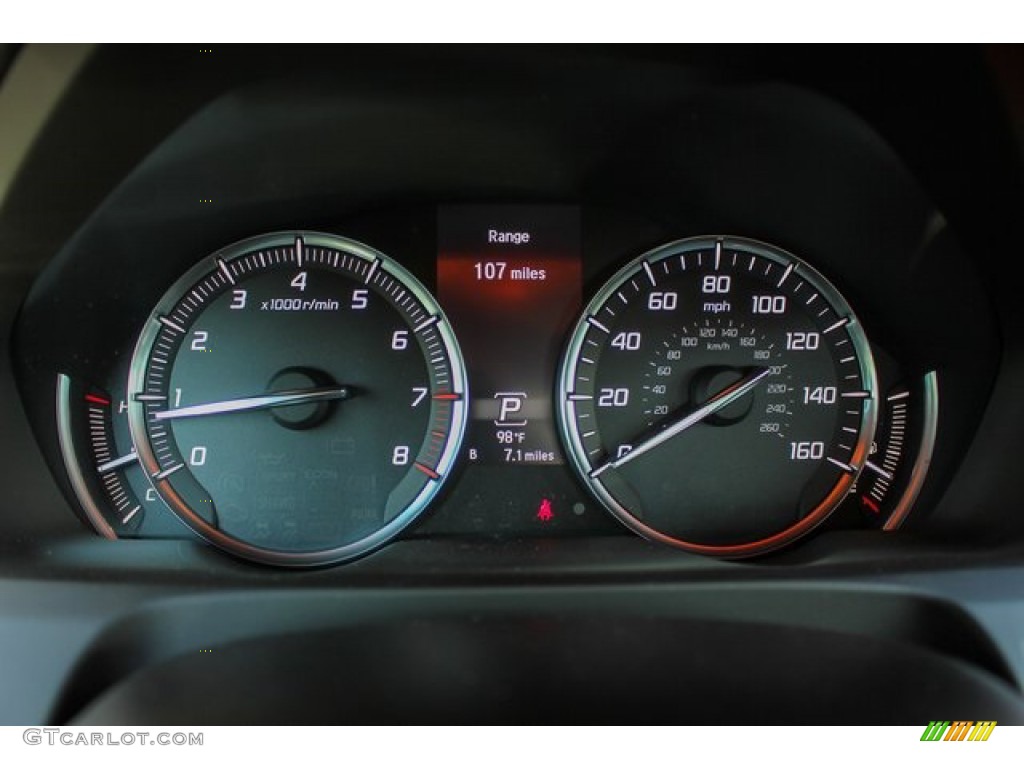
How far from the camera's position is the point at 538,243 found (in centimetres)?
278

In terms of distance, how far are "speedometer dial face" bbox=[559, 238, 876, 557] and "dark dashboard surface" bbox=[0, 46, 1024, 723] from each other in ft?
0.19

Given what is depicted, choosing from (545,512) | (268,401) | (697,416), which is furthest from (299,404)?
(697,416)

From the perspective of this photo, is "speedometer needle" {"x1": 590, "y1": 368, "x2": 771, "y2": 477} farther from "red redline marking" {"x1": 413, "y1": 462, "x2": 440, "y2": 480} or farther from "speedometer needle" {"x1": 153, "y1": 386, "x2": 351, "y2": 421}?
"speedometer needle" {"x1": 153, "y1": 386, "x2": 351, "y2": 421}

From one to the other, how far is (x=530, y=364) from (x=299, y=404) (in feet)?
2.01

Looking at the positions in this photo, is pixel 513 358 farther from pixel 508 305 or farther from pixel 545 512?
pixel 545 512

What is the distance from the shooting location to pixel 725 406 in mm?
2686

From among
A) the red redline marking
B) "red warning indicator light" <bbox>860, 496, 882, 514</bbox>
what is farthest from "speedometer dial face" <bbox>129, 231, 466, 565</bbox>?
"red warning indicator light" <bbox>860, 496, 882, 514</bbox>

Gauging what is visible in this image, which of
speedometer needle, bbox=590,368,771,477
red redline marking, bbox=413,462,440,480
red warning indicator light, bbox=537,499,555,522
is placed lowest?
red warning indicator light, bbox=537,499,555,522

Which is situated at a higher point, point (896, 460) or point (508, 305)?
point (508, 305)

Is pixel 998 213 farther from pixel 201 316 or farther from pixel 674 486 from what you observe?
pixel 201 316

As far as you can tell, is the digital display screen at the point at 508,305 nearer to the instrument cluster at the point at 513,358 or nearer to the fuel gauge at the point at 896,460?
the instrument cluster at the point at 513,358

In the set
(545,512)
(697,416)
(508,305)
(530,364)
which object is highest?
(508,305)

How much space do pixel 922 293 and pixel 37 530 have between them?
2.24 metres

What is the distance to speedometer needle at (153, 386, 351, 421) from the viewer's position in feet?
8.52
